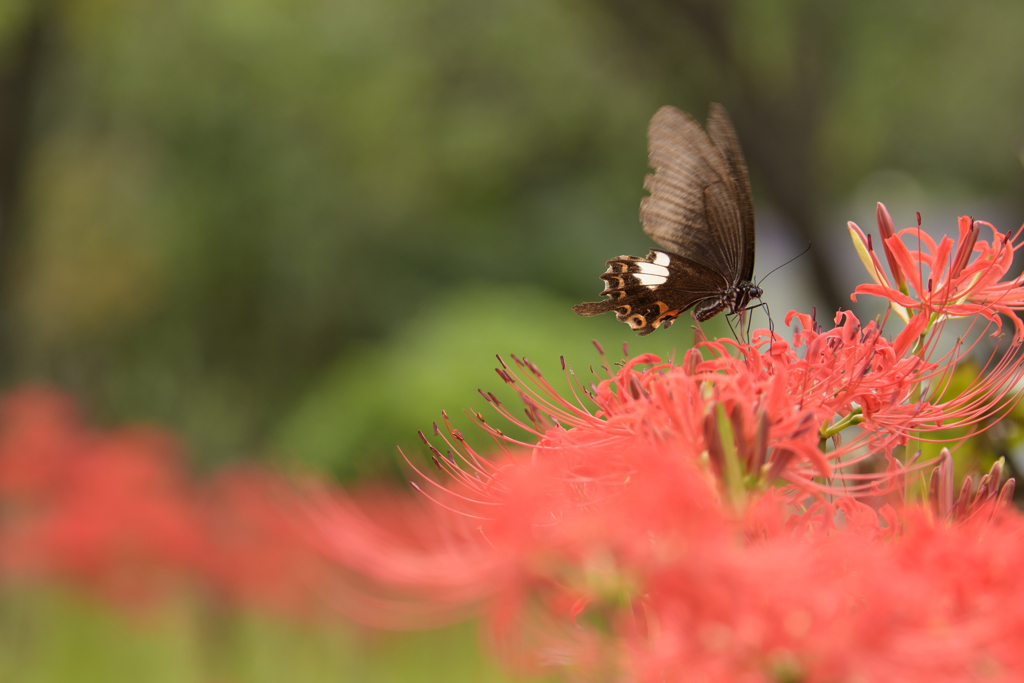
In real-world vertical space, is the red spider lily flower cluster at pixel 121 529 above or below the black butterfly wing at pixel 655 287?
above

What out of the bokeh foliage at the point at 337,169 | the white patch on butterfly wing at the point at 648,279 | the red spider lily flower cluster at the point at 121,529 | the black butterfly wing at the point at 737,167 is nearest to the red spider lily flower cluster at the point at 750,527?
the black butterfly wing at the point at 737,167

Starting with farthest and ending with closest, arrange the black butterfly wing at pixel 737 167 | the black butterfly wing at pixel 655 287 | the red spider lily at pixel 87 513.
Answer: the red spider lily at pixel 87 513
the black butterfly wing at pixel 655 287
the black butterfly wing at pixel 737 167

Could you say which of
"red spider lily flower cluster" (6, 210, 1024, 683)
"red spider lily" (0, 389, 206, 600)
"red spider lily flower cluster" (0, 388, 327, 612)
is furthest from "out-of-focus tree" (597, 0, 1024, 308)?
"red spider lily" (0, 389, 206, 600)

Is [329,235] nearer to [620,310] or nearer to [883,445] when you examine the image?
[620,310]

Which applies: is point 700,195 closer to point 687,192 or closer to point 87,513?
point 687,192

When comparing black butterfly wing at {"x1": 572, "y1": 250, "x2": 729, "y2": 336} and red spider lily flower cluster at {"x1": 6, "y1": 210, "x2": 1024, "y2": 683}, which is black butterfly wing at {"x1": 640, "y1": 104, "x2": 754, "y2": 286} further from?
red spider lily flower cluster at {"x1": 6, "y1": 210, "x2": 1024, "y2": 683}

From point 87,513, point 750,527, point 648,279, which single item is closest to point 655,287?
point 648,279

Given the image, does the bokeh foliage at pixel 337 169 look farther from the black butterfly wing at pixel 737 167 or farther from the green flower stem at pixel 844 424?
the green flower stem at pixel 844 424

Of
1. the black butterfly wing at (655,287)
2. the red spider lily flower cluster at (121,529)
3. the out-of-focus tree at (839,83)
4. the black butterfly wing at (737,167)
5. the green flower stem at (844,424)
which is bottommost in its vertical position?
the green flower stem at (844,424)
